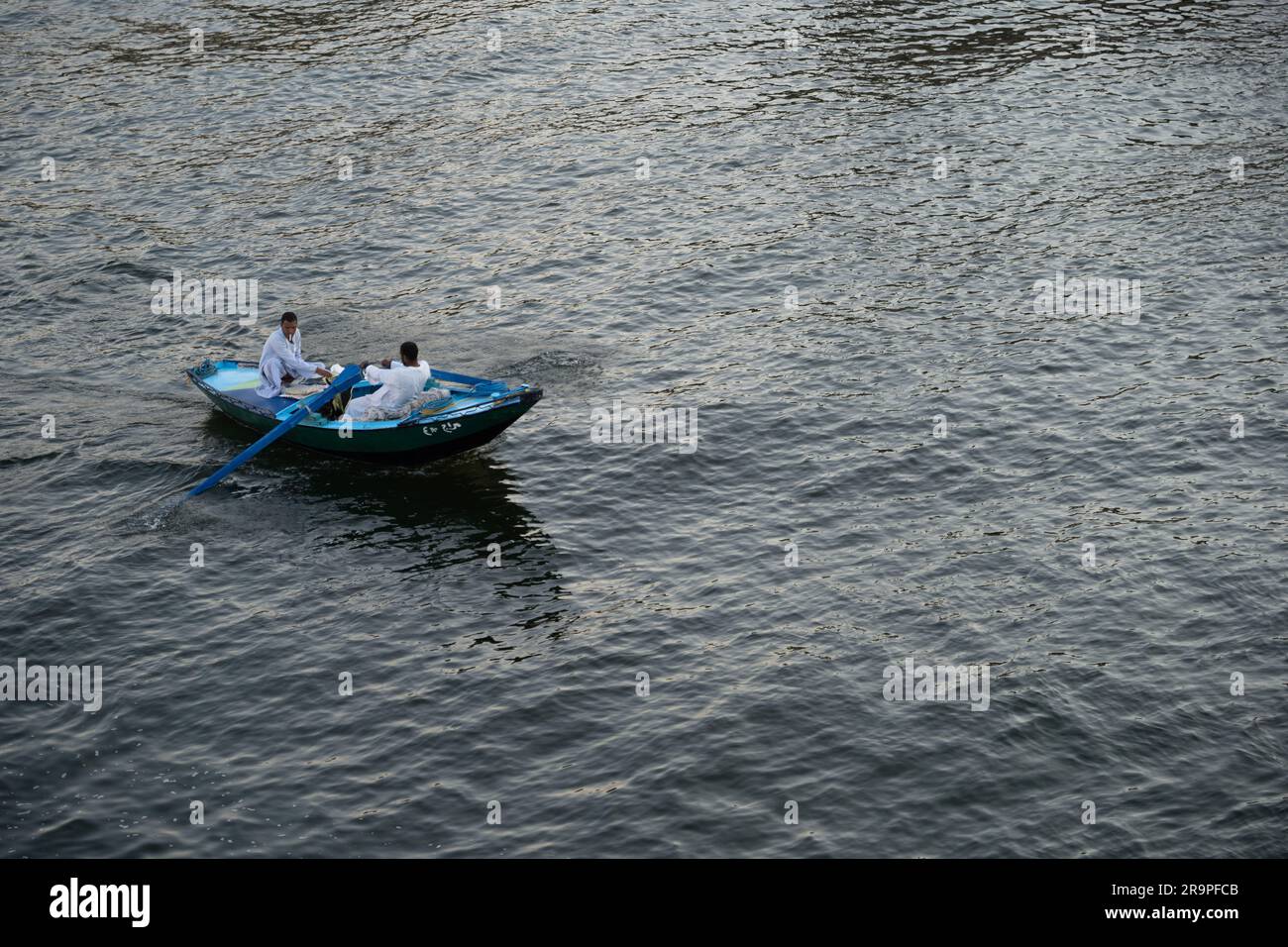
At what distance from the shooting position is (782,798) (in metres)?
22.5

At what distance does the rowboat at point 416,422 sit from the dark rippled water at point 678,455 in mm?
823

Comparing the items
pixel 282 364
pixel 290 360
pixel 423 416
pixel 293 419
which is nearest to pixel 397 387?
pixel 423 416

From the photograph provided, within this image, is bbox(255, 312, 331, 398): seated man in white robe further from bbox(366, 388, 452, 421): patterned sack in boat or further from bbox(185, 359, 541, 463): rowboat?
bbox(366, 388, 452, 421): patterned sack in boat

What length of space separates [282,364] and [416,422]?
444 cm

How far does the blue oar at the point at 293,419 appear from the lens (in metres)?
30.1

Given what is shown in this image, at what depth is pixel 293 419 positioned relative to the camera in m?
30.7

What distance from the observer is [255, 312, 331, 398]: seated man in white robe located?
32219 millimetres

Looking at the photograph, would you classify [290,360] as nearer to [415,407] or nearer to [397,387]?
[397,387]

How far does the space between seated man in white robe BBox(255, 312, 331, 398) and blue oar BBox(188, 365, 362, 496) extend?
1.35 meters

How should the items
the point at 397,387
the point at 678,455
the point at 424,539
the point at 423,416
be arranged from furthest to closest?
the point at 678,455 < the point at 397,387 < the point at 423,416 < the point at 424,539

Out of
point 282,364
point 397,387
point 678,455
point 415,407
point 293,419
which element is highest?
point 282,364

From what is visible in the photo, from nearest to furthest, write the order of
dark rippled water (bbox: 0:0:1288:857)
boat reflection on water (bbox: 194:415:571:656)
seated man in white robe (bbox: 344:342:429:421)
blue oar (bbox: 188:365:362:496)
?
dark rippled water (bbox: 0:0:1288:857) < boat reflection on water (bbox: 194:415:571:656) < blue oar (bbox: 188:365:362:496) < seated man in white robe (bbox: 344:342:429:421)

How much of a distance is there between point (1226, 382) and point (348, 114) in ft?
101

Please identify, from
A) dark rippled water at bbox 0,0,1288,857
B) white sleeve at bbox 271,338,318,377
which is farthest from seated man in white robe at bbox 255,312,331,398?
dark rippled water at bbox 0,0,1288,857
